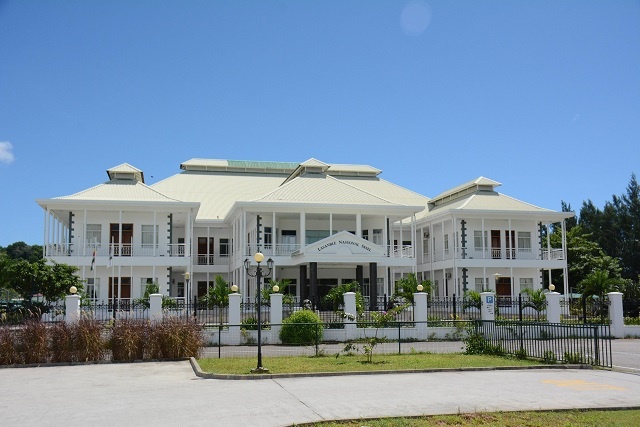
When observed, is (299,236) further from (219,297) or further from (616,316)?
(616,316)

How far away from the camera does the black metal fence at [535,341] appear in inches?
693

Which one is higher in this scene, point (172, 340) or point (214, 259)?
point (214, 259)

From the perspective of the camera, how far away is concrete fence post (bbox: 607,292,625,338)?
25828mm

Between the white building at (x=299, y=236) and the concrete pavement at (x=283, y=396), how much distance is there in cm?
1764

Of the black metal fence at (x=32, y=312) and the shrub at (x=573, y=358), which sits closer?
the shrub at (x=573, y=358)

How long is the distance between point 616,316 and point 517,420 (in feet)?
60.2

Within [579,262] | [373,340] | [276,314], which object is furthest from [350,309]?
[579,262]

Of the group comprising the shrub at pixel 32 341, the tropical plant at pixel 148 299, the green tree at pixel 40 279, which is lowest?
the shrub at pixel 32 341

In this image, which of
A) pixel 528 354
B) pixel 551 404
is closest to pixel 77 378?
pixel 551 404

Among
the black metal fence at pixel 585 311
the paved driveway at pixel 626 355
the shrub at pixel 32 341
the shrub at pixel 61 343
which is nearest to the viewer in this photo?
the paved driveway at pixel 626 355

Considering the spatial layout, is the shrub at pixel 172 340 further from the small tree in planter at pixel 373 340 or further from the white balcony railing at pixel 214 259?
the white balcony railing at pixel 214 259

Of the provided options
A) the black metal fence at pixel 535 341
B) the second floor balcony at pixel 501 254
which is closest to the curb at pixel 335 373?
the black metal fence at pixel 535 341

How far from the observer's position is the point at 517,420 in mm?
9852

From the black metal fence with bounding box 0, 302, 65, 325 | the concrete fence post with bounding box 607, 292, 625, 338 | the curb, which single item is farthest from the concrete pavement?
the concrete fence post with bounding box 607, 292, 625, 338
